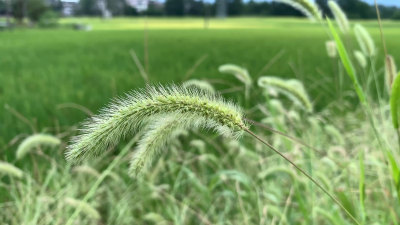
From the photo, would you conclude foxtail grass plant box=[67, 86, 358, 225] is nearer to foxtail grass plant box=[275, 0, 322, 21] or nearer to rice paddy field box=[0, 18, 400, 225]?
rice paddy field box=[0, 18, 400, 225]

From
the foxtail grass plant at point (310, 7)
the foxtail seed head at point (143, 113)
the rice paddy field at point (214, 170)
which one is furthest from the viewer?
the rice paddy field at point (214, 170)

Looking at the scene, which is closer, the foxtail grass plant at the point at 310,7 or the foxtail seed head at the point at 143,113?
the foxtail seed head at the point at 143,113

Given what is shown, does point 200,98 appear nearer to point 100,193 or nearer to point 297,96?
point 297,96

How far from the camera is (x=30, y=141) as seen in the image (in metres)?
1.38

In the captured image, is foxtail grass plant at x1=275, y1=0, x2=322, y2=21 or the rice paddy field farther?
the rice paddy field

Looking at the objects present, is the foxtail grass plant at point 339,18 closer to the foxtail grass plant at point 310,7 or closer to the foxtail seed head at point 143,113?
the foxtail grass plant at point 310,7

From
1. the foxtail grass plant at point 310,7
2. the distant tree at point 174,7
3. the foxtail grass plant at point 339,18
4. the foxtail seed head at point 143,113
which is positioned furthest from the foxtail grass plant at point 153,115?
the distant tree at point 174,7

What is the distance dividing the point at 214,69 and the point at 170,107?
190 inches

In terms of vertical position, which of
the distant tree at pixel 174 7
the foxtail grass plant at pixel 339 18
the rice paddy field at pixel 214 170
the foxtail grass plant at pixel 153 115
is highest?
the foxtail grass plant at pixel 339 18

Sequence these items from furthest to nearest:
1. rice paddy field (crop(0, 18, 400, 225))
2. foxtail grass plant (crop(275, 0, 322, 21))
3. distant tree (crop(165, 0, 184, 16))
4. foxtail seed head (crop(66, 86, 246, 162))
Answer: distant tree (crop(165, 0, 184, 16)), rice paddy field (crop(0, 18, 400, 225)), foxtail grass plant (crop(275, 0, 322, 21)), foxtail seed head (crop(66, 86, 246, 162))

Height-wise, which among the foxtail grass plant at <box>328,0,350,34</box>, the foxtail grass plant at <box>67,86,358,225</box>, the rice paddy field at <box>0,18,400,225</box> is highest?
the foxtail grass plant at <box>328,0,350,34</box>

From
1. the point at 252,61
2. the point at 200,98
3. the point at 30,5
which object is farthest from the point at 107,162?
the point at 30,5

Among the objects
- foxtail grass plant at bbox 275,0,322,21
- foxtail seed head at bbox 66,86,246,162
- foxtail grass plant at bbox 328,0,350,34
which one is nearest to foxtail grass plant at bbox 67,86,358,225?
foxtail seed head at bbox 66,86,246,162

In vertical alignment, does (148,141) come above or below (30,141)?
above
